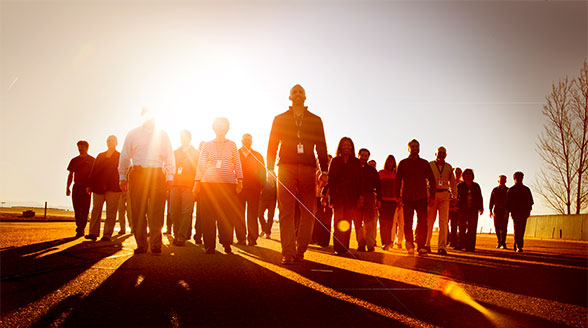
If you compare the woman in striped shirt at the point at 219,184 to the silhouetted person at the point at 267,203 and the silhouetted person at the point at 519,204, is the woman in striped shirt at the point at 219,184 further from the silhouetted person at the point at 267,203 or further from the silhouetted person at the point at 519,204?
the silhouetted person at the point at 519,204

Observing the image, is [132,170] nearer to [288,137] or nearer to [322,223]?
[288,137]

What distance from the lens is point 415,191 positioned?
376 inches

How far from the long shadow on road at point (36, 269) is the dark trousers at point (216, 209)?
1549 mm

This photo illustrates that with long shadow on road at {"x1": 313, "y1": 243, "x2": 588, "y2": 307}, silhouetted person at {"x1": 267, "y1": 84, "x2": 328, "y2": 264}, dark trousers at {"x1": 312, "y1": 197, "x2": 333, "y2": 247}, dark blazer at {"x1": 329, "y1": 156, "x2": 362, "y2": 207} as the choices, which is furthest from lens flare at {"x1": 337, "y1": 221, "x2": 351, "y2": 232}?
silhouetted person at {"x1": 267, "y1": 84, "x2": 328, "y2": 264}

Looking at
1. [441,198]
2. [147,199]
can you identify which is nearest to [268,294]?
[147,199]

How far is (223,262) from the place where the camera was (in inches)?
252

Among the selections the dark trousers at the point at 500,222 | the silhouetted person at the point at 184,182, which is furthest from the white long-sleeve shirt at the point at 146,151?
the dark trousers at the point at 500,222

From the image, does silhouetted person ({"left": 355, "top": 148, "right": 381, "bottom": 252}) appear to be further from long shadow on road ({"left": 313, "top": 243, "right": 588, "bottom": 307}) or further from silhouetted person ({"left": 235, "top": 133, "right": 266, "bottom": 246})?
long shadow on road ({"left": 313, "top": 243, "right": 588, "bottom": 307})

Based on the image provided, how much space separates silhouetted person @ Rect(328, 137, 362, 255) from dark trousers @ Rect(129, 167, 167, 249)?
340 cm

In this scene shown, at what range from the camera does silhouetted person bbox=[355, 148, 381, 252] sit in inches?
399

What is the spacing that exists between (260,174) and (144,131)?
359 centimetres

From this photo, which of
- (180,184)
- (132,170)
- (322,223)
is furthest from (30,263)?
(322,223)

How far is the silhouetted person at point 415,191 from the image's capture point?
9.52 meters

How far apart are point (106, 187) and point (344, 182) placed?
5.34 m
